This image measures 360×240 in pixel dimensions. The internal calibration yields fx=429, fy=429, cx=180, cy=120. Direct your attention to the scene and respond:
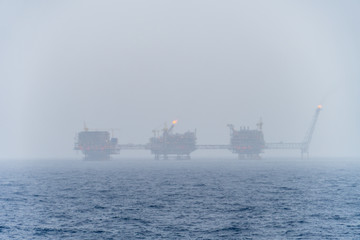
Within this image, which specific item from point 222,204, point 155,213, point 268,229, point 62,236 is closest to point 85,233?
point 62,236

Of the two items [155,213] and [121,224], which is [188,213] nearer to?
[155,213]

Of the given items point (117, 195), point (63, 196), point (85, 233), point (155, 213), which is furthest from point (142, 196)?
point (85, 233)

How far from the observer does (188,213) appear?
166ft

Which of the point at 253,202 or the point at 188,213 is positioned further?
the point at 253,202

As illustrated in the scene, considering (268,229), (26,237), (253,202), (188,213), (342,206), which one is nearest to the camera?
(26,237)

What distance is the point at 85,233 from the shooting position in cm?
3972

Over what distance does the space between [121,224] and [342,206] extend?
29.5 metres

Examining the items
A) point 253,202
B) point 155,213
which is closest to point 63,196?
point 155,213

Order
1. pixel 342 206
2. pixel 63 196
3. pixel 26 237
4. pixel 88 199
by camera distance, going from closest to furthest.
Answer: pixel 26 237
pixel 342 206
pixel 88 199
pixel 63 196

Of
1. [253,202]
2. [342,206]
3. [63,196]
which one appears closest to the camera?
[342,206]

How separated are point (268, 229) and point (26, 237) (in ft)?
73.7

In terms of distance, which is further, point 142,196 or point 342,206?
point 142,196

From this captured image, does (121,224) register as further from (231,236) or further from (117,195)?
(117,195)

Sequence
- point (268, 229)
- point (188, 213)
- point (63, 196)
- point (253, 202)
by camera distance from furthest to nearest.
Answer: point (63, 196) → point (253, 202) → point (188, 213) → point (268, 229)
